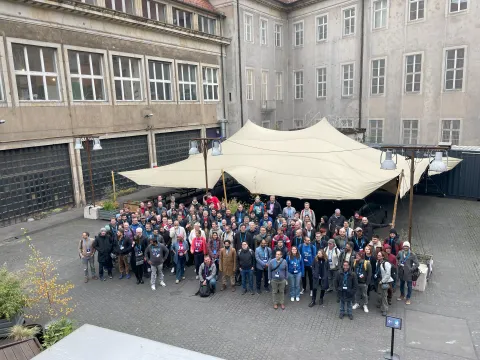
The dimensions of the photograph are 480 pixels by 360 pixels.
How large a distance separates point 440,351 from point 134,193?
18.4 meters

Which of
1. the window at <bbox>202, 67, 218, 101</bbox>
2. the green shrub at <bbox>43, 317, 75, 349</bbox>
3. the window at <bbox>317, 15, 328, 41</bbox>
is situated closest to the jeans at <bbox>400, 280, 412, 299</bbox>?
the green shrub at <bbox>43, 317, 75, 349</bbox>

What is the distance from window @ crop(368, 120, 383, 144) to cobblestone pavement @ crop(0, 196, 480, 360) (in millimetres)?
16887

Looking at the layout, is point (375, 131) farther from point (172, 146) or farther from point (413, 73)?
point (172, 146)

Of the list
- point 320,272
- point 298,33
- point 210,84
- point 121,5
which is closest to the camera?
point 320,272

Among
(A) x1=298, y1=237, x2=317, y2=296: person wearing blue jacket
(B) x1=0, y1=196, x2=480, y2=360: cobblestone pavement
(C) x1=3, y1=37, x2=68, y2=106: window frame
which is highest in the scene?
(C) x1=3, y1=37, x2=68, y2=106: window frame

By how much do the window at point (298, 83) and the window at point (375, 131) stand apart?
6.98 metres

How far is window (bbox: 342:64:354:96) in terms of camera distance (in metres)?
29.0

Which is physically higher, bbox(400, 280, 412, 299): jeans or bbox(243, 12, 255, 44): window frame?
bbox(243, 12, 255, 44): window frame

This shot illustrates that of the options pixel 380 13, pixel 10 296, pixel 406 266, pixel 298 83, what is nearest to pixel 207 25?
pixel 298 83

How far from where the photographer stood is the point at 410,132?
1046 inches

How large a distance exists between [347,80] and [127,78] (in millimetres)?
16571

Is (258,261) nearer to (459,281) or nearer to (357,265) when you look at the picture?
(357,265)

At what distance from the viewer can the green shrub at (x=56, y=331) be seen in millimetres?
6804

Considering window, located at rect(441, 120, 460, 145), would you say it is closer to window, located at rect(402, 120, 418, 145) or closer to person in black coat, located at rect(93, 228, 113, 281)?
window, located at rect(402, 120, 418, 145)
